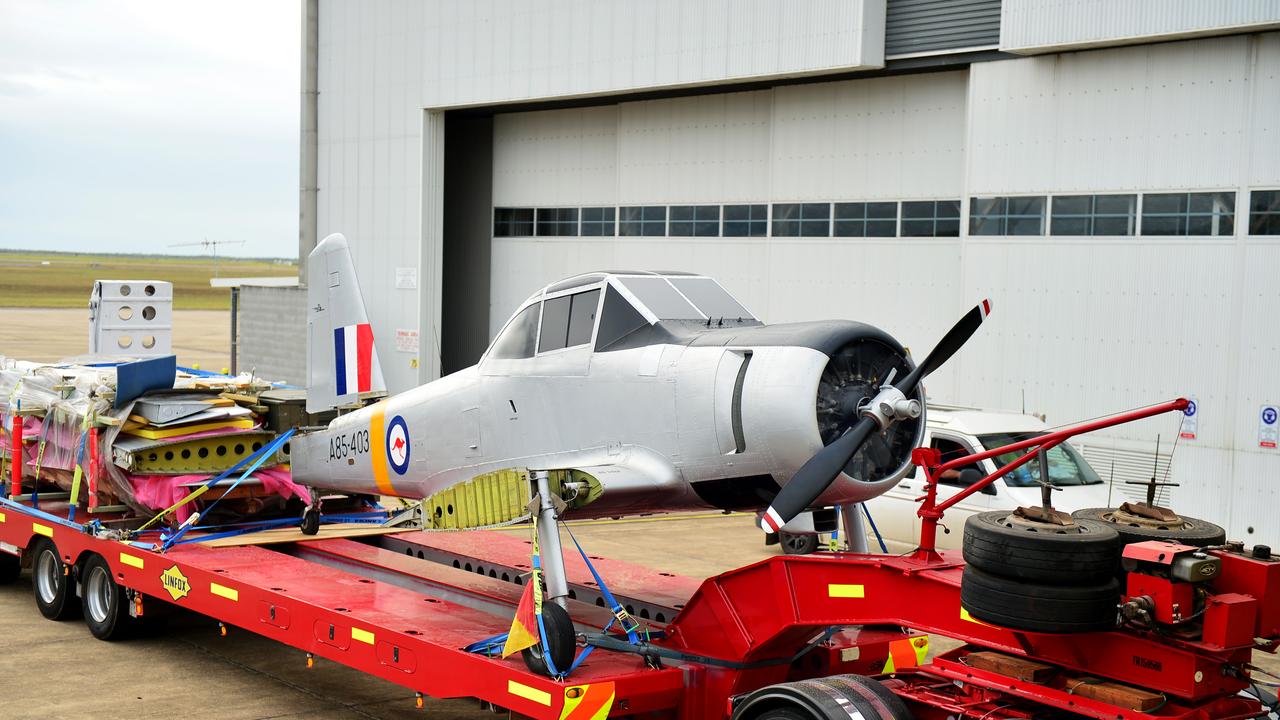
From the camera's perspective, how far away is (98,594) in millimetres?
10695

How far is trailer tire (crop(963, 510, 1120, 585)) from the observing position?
5477 millimetres

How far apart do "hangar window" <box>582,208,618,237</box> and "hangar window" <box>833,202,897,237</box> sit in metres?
5.53

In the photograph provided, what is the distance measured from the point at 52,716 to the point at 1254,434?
1358cm

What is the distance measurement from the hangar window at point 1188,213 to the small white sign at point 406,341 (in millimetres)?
15265

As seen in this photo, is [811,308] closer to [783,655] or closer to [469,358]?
[469,358]

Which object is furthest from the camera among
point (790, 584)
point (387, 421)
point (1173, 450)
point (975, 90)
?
point (975, 90)

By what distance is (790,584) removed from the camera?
6.73 metres

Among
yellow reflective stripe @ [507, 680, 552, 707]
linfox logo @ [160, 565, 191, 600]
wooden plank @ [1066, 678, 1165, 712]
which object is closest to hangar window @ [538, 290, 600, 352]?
yellow reflective stripe @ [507, 680, 552, 707]

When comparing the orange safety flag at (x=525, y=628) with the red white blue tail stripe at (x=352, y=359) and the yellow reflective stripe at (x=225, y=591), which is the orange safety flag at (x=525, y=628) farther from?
the red white blue tail stripe at (x=352, y=359)

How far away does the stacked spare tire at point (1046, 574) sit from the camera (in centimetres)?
548

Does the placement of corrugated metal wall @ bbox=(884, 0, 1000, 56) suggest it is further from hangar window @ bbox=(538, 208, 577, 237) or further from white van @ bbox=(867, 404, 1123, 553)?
hangar window @ bbox=(538, 208, 577, 237)

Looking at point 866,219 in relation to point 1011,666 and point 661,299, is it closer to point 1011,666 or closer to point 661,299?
point 661,299

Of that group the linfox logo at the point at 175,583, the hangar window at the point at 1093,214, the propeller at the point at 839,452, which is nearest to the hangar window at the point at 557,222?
the hangar window at the point at 1093,214

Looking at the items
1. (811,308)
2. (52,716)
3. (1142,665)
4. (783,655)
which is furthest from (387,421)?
(811,308)
